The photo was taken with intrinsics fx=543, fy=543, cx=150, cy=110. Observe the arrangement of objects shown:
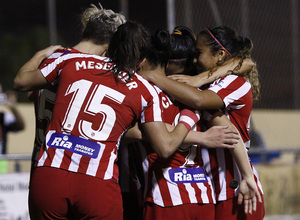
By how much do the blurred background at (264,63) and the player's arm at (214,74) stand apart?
3187mm

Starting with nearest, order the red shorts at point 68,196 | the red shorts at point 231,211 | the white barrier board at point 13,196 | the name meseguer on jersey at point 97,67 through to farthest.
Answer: the red shorts at point 68,196 → the name meseguer on jersey at point 97,67 → the red shorts at point 231,211 → the white barrier board at point 13,196

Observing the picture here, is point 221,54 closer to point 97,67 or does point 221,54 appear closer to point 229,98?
point 229,98

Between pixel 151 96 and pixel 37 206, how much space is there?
0.86 m

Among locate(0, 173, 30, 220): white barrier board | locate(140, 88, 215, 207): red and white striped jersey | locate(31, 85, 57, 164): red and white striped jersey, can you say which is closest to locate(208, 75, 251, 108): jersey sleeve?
locate(140, 88, 215, 207): red and white striped jersey

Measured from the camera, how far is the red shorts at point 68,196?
2.88 metres

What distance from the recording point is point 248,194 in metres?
3.30

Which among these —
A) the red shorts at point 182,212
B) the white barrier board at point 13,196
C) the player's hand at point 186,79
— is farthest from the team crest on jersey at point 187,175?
the white barrier board at point 13,196

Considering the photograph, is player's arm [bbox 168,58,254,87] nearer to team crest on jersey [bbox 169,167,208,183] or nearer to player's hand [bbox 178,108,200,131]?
player's hand [bbox 178,108,200,131]

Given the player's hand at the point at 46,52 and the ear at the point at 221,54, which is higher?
the ear at the point at 221,54

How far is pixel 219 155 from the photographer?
3.40 meters

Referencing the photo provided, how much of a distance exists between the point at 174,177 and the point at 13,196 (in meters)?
3.46

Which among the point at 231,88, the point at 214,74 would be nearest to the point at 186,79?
the point at 214,74

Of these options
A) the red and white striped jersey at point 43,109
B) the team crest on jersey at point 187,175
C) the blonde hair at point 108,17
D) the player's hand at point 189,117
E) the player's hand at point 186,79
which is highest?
the blonde hair at point 108,17

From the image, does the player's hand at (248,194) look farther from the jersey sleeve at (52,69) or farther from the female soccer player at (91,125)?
the jersey sleeve at (52,69)
